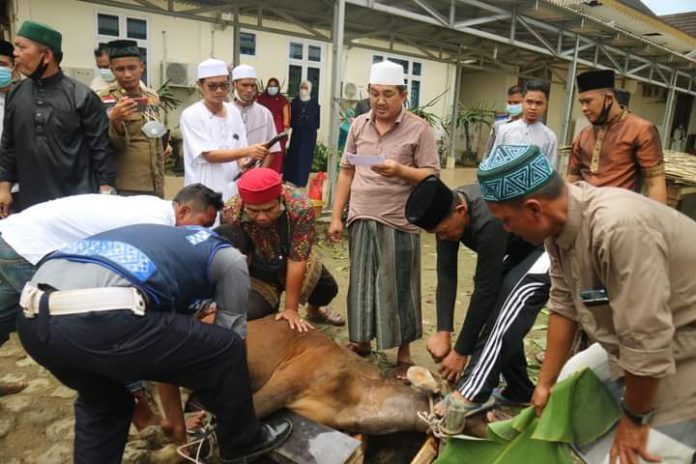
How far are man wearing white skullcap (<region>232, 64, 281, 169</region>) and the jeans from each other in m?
2.88

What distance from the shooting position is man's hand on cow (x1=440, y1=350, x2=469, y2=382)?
9.55ft

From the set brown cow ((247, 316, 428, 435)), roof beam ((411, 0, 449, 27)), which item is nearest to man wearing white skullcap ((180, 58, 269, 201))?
brown cow ((247, 316, 428, 435))

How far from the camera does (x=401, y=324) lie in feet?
12.0

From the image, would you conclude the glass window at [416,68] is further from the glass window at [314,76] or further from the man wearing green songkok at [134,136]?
the man wearing green songkok at [134,136]

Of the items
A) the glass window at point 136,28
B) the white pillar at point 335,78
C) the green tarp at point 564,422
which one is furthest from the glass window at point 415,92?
the green tarp at point 564,422

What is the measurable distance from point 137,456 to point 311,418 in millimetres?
880

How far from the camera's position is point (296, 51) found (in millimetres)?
13328

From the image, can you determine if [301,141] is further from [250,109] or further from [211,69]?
[211,69]

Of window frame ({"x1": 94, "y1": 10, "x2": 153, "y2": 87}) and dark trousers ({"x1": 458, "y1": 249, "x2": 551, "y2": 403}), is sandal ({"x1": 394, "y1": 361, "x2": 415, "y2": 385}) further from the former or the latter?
window frame ({"x1": 94, "y1": 10, "x2": 153, "y2": 87})

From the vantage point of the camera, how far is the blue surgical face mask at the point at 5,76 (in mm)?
4270

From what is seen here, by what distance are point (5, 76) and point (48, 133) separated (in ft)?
4.10

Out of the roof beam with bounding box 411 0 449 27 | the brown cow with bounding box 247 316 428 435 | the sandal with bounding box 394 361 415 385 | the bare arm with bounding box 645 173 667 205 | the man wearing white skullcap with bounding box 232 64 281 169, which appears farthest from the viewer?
the roof beam with bounding box 411 0 449 27

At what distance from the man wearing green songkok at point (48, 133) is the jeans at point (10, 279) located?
3.23ft

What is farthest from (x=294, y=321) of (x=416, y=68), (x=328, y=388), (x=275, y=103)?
(x=416, y=68)
